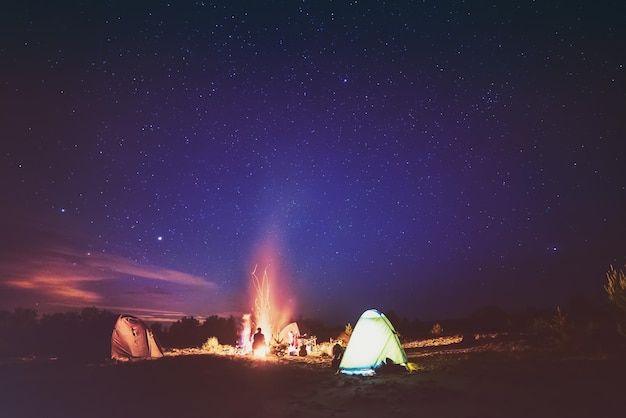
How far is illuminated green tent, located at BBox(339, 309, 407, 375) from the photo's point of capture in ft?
50.2

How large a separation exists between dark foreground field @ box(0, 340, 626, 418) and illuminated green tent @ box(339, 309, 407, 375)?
85 cm

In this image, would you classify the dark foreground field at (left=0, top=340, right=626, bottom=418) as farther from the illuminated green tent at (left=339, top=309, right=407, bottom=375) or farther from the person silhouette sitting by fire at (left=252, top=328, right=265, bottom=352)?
the person silhouette sitting by fire at (left=252, top=328, right=265, bottom=352)

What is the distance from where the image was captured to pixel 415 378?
44.0 ft

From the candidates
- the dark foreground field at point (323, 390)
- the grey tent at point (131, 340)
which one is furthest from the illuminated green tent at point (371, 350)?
the grey tent at point (131, 340)

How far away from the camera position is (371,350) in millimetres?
15523

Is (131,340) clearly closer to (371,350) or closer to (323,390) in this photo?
(371,350)

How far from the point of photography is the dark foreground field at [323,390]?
9805 millimetres

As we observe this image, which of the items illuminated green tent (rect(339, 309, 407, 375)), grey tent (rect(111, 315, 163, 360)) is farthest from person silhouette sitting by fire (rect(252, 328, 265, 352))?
illuminated green tent (rect(339, 309, 407, 375))

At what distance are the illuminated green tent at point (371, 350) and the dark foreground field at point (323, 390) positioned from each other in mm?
854

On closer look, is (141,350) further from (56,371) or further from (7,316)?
(7,316)

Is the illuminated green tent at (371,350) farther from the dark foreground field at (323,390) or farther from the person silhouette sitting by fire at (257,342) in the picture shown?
the person silhouette sitting by fire at (257,342)

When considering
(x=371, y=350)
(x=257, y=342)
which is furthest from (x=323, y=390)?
(x=257, y=342)

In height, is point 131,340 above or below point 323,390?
above

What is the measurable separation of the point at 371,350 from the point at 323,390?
3.73 m
